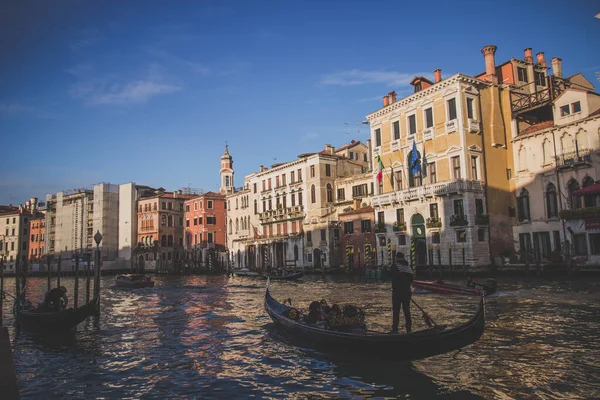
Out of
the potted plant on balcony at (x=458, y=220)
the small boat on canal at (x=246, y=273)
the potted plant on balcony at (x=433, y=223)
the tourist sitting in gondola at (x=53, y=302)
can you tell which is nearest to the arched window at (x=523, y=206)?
the potted plant on balcony at (x=458, y=220)

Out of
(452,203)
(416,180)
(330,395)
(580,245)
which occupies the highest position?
(416,180)

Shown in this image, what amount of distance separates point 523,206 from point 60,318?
2573 centimetres

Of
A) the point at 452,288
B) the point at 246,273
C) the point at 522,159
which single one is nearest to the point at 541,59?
the point at 522,159

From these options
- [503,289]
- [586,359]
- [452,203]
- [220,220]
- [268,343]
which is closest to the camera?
[586,359]

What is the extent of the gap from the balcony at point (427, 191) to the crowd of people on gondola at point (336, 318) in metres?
19.2

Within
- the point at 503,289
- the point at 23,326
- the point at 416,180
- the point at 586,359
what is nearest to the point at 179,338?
the point at 23,326

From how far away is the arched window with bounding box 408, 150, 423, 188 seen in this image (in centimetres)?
3019

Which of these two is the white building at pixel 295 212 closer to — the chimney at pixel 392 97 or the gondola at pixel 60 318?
the chimney at pixel 392 97

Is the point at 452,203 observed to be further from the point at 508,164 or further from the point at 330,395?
the point at 330,395

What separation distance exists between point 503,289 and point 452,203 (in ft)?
29.4

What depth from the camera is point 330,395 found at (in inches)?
281

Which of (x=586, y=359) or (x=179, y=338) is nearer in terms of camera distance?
(x=586, y=359)

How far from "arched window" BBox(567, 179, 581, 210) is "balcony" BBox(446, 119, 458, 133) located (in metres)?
6.94

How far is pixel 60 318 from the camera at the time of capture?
499 inches
